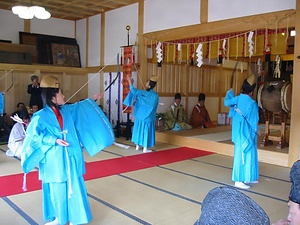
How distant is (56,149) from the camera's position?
8.26 ft

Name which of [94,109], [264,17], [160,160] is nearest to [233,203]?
[94,109]

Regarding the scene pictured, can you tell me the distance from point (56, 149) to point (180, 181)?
2.00 metres

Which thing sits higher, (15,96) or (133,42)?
(133,42)

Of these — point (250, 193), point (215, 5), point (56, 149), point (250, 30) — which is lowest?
point (250, 193)

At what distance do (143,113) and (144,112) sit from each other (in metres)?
0.03

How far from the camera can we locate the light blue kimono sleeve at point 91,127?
272cm

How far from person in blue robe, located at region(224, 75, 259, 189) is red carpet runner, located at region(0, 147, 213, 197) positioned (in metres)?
1.41

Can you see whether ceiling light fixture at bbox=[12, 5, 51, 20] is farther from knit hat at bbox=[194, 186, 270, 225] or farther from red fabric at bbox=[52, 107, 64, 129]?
knit hat at bbox=[194, 186, 270, 225]

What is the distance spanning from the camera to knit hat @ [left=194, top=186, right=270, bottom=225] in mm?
647

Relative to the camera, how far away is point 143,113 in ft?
19.6

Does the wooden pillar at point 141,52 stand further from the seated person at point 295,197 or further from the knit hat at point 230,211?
the knit hat at point 230,211

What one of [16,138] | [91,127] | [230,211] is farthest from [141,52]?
[230,211]

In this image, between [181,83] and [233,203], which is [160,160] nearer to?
[181,83]

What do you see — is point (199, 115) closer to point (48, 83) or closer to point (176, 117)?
point (176, 117)
